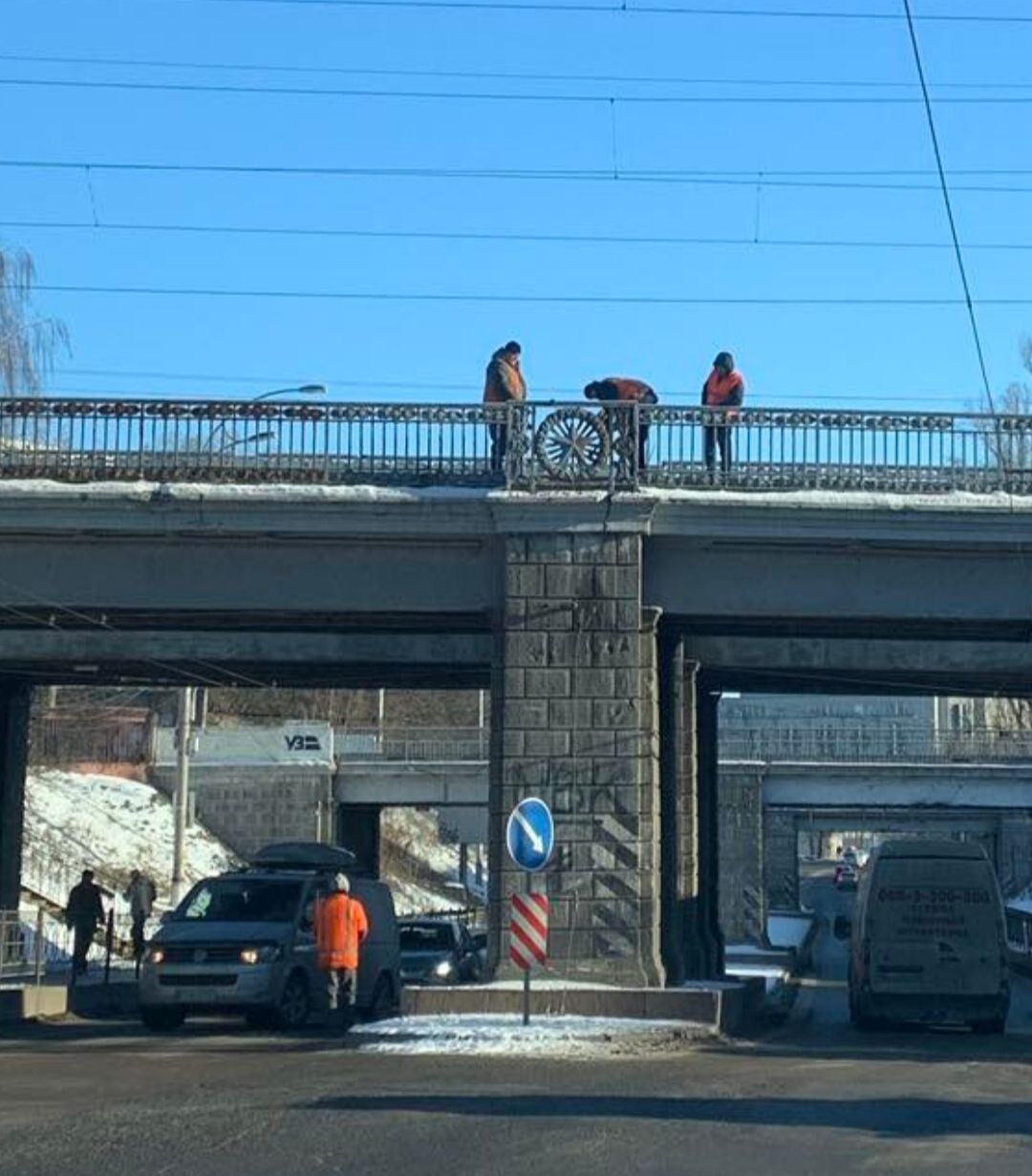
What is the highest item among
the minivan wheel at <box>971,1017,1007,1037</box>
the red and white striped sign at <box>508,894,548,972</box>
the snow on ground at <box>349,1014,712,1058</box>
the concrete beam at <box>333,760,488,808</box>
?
the concrete beam at <box>333,760,488,808</box>

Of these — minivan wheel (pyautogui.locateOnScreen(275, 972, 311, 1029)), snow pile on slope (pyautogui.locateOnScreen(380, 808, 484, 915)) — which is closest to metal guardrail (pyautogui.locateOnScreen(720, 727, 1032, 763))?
snow pile on slope (pyautogui.locateOnScreen(380, 808, 484, 915))

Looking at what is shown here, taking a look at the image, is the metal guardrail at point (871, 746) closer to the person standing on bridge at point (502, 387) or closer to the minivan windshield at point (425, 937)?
the minivan windshield at point (425, 937)

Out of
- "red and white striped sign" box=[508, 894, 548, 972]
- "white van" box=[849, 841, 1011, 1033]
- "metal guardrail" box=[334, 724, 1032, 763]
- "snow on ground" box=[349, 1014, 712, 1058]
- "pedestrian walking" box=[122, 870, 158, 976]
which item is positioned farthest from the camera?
"metal guardrail" box=[334, 724, 1032, 763]

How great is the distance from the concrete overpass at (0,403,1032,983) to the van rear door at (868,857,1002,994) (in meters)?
4.52

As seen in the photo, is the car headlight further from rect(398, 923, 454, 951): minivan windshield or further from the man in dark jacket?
rect(398, 923, 454, 951): minivan windshield

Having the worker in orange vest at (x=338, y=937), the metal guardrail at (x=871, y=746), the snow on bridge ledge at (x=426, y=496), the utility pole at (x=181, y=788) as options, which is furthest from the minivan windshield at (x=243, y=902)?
the metal guardrail at (x=871, y=746)

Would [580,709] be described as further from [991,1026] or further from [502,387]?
[991,1026]

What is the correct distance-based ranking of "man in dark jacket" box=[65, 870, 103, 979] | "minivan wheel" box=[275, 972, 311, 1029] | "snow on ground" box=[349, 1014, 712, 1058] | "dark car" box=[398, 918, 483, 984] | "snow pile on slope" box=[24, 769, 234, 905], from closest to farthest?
"snow on ground" box=[349, 1014, 712, 1058]
"minivan wheel" box=[275, 972, 311, 1029]
"man in dark jacket" box=[65, 870, 103, 979]
"dark car" box=[398, 918, 483, 984]
"snow pile on slope" box=[24, 769, 234, 905]

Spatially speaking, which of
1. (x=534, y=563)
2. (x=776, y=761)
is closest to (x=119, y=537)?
(x=534, y=563)

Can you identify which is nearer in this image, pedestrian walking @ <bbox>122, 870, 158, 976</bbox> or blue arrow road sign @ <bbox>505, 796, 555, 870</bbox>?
blue arrow road sign @ <bbox>505, 796, 555, 870</bbox>

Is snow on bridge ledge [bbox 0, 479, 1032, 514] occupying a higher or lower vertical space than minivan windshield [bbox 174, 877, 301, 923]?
higher

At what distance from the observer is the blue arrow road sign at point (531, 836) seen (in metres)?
22.5

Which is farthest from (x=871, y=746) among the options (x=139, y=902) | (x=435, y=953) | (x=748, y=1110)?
(x=748, y=1110)

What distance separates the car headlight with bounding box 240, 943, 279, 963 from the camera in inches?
971
